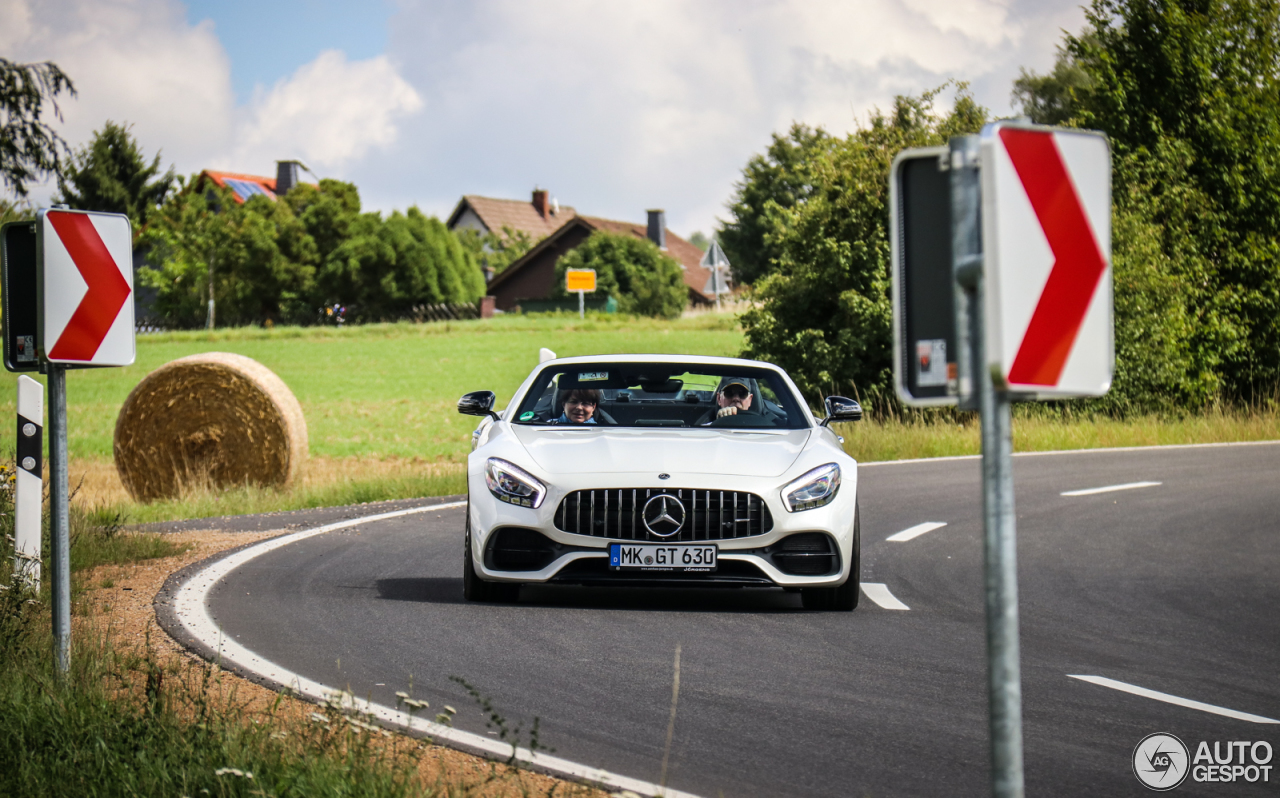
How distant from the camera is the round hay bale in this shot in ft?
56.5

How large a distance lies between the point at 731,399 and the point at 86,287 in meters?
4.46

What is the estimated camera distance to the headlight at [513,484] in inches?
321

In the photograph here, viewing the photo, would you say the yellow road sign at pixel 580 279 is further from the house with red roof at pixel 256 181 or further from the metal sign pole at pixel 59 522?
the metal sign pole at pixel 59 522

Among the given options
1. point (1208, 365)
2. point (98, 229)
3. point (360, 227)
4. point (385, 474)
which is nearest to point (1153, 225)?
point (1208, 365)

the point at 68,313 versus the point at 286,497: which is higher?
the point at 68,313

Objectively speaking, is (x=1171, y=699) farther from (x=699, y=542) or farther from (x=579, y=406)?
(x=579, y=406)

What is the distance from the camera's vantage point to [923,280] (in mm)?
3266

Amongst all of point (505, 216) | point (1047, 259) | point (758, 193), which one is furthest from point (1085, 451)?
point (505, 216)


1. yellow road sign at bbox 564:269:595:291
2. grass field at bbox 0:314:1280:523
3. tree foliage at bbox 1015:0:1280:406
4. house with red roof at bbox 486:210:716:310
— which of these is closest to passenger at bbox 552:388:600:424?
grass field at bbox 0:314:1280:523

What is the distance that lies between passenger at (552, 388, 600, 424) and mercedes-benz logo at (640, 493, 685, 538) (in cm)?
126

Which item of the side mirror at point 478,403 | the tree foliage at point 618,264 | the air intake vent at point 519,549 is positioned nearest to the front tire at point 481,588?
the air intake vent at point 519,549

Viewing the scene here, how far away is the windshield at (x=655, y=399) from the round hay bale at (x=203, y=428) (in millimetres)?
8192

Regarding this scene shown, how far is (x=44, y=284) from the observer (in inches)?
236

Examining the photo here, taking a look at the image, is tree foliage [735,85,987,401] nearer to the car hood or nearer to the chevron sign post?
the car hood
